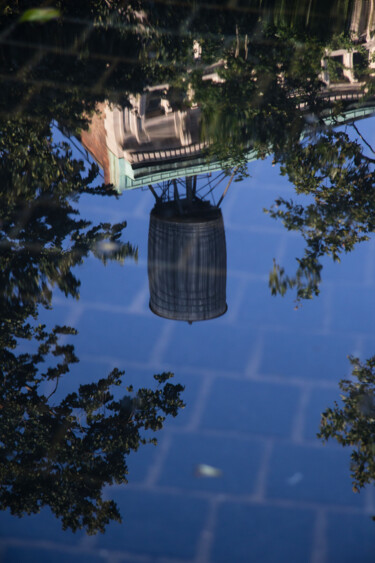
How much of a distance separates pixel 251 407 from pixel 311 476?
333mm

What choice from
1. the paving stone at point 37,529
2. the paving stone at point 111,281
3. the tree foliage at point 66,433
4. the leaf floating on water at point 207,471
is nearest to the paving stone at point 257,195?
the paving stone at point 111,281

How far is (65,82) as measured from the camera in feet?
13.0

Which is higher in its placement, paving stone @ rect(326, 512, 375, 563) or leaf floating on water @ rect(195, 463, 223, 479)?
leaf floating on water @ rect(195, 463, 223, 479)

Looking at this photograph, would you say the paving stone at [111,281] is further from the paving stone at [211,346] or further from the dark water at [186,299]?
the paving stone at [211,346]

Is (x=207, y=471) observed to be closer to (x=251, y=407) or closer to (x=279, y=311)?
(x=251, y=407)

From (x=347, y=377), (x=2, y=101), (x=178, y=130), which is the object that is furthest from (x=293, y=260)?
(x=2, y=101)

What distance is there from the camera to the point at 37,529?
1.73m

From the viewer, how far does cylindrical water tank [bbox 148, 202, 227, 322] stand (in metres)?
2.51

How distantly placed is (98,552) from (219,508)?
0.36 metres

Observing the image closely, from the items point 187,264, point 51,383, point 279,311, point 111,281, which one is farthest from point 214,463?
point 111,281

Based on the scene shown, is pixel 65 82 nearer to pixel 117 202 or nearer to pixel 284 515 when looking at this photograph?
pixel 117 202

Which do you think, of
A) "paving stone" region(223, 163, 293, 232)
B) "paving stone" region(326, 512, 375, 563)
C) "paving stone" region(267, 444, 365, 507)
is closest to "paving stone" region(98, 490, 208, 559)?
"paving stone" region(267, 444, 365, 507)

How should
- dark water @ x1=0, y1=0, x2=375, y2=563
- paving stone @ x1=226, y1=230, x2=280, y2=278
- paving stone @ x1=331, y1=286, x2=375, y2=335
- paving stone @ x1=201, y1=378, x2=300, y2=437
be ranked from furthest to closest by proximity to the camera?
paving stone @ x1=226, y1=230, x2=280, y2=278, paving stone @ x1=331, y1=286, x2=375, y2=335, paving stone @ x1=201, y1=378, x2=300, y2=437, dark water @ x1=0, y1=0, x2=375, y2=563

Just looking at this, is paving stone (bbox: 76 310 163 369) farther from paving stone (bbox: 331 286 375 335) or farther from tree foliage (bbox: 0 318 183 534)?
paving stone (bbox: 331 286 375 335)
